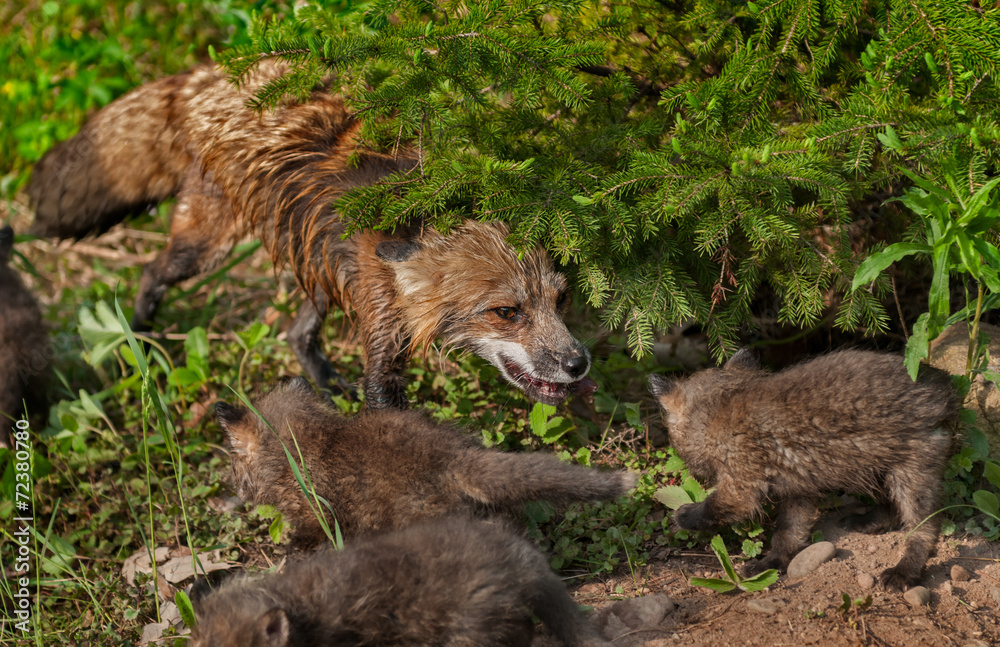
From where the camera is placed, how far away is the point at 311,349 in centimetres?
512

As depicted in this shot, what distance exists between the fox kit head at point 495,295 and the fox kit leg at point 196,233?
4.77ft

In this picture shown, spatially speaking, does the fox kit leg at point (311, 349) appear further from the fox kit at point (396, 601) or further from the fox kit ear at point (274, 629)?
the fox kit ear at point (274, 629)

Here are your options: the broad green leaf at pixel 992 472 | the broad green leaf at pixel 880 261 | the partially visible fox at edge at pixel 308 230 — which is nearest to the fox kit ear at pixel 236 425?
the partially visible fox at edge at pixel 308 230

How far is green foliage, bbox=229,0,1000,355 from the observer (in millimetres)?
3113

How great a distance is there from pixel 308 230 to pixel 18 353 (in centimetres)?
187

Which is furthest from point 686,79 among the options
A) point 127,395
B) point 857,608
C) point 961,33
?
point 127,395

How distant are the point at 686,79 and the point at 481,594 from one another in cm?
254

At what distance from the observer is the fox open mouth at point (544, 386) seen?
13.0ft

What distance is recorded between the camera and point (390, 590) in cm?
255

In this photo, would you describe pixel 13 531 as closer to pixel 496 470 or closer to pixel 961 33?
pixel 496 470

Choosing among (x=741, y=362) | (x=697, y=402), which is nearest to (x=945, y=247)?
(x=741, y=362)

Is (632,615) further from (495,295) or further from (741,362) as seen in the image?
(495,295)

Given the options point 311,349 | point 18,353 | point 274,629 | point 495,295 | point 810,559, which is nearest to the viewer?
point 274,629

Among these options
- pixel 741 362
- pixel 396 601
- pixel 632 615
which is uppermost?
pixel 741 362
